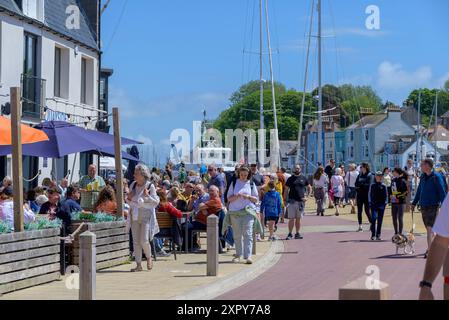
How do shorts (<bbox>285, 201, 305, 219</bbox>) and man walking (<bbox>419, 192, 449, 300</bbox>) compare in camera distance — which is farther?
shorts (<bbox>285, 201, 305, 219</bbox>)

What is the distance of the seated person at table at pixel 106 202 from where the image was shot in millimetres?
16906

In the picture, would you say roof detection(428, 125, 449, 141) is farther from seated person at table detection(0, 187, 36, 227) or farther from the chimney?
seated person at table detection(0, 187, 36, 227)

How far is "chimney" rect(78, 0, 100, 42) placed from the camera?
33.0 m

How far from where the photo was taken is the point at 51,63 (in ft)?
91.9

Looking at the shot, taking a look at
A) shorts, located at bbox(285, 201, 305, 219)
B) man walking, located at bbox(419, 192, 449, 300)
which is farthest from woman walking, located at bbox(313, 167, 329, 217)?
man walking, located at bbox(419, 192, 449, 300)

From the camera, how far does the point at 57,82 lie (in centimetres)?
2941

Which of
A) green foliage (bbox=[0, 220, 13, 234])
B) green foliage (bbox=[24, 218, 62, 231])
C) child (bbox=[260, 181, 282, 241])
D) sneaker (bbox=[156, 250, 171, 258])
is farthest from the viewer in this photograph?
child (bbox=[260, 181, 282, 241])

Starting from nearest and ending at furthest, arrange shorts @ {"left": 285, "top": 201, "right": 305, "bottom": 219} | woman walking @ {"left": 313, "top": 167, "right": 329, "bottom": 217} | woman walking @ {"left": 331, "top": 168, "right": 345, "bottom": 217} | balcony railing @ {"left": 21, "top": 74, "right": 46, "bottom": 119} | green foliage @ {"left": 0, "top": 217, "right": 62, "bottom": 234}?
1. green foliage @ {"left": 0, "top": 217, "right": 62, "bottom": 234}
2. shorts @ {"left": 285, "top": 201, "right": 305, "bottom": 219}
3. balcony railing @ {"left": 21, "top": 74, "right": 46, "bottom": 119}
4. woman walking @ {"left": 313, "top": 167, "right": 329, "bottom": 217}
5. woman walking @ {"left": 331, "top": 168, "right": 345, "bottom": 217}

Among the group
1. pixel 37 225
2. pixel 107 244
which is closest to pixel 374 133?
pixel 107 244

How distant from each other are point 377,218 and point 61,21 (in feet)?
43.9

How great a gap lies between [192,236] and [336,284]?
19.6ft

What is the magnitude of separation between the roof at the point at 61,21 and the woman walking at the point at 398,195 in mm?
11674
